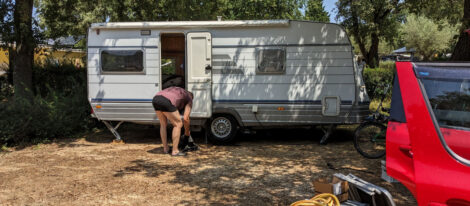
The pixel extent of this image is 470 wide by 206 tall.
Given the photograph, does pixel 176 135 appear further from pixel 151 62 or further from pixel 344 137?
pixel 344 137

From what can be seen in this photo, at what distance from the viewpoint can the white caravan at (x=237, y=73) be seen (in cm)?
786

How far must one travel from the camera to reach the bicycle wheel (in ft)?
23.7

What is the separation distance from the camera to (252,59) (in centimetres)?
800

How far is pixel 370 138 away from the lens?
7.37 metres

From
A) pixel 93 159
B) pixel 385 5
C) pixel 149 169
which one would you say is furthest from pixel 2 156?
pixel 385 5

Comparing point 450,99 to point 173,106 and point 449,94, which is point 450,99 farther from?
point 173,106

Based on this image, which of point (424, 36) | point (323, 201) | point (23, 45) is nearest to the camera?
point (323, 201)

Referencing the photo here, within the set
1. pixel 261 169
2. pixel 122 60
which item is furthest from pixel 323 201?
pixel 122 60

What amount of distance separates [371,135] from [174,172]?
3786 millimetres

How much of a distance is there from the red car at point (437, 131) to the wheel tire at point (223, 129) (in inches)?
208

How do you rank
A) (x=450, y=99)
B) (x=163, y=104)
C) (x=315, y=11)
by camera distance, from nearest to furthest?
(x=450, y=99)
(x=163, y=104)
(x=315, y=11)

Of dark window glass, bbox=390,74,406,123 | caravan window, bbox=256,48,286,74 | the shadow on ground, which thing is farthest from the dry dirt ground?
dark window glass, bbox=390,74,406,123

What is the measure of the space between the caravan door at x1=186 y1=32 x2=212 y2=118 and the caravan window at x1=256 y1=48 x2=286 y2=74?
1008 millimetres

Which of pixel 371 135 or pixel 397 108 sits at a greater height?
pixel 397 108
